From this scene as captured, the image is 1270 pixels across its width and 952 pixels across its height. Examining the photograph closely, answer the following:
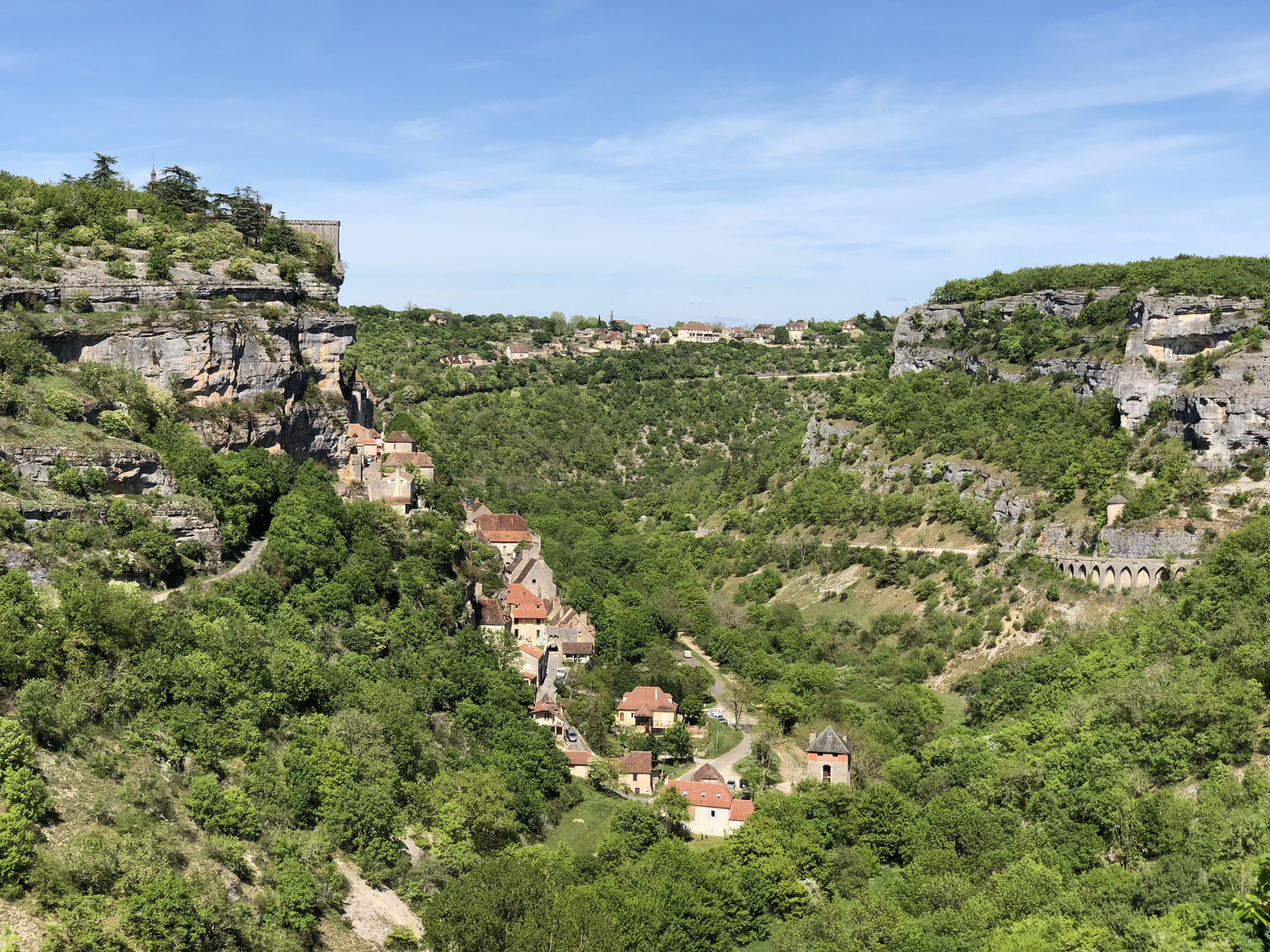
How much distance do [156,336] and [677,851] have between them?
35.5m

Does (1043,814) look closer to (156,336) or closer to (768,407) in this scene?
(156,336)

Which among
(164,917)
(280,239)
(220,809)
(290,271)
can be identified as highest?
(280,239)

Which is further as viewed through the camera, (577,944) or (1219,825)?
(1219,825)

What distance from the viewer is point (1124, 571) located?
83.4 meters

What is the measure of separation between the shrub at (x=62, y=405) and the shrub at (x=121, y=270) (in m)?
11.6

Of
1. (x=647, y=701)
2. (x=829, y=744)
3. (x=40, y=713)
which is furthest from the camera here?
(x=647, y=701)

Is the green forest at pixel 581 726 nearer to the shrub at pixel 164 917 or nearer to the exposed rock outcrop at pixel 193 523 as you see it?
the shrub at pixel 164 917

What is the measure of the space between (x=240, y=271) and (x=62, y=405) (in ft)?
56.8

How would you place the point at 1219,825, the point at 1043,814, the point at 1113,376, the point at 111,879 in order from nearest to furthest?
the point at 111,879, the point at 1219,825, the point at 1043,814, the point at 1113,376

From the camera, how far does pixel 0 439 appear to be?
52.3 meters

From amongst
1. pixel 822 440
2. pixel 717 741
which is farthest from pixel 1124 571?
pixel 822 440

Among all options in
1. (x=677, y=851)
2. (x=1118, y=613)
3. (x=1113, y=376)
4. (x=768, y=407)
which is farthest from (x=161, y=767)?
(x=768, y=407)

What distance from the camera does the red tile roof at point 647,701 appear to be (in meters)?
71.4

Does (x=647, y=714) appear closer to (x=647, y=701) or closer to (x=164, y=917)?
(x=647, y=701)
